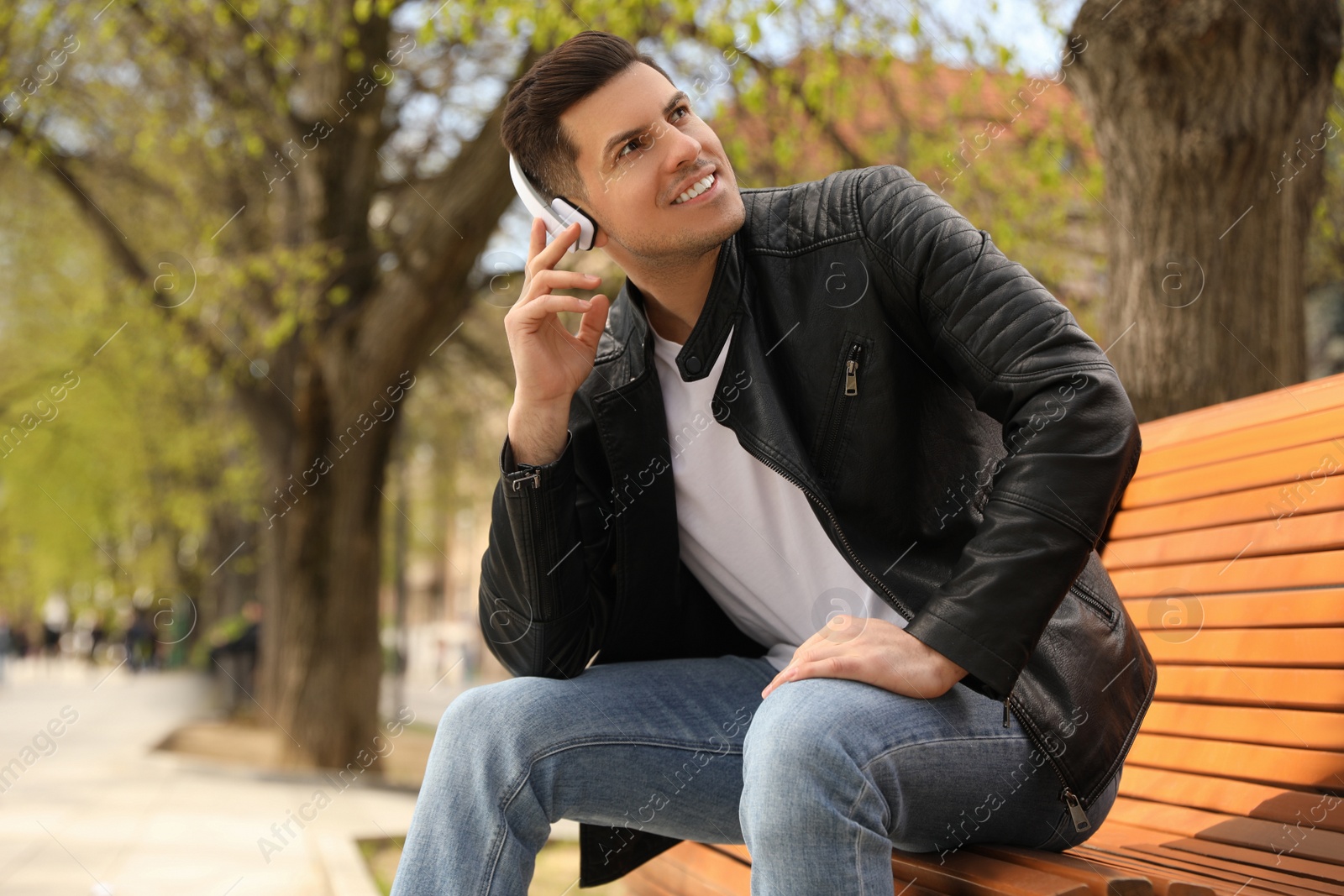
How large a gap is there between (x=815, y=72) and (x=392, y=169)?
523cm

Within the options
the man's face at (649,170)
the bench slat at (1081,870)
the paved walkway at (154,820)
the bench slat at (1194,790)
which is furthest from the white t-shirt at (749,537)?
the paved walkway at (154,820)

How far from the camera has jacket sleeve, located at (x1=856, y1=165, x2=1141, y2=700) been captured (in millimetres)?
1752

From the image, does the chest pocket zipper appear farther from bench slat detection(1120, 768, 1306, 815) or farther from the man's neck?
bench slat detection(1120, 768, 1306, 815)

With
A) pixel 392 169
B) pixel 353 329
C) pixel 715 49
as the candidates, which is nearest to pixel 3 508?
pixel 392 169

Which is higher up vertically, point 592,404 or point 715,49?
point 715,49

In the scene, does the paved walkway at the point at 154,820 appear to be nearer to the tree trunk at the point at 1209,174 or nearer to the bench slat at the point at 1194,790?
the bench slat at the point at 1194,790

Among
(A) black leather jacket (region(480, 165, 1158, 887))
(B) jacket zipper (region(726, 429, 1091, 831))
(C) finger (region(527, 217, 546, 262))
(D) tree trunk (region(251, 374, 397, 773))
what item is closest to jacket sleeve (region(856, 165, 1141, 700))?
(A) black leather jacket (region(480, 165, 1158, 887))

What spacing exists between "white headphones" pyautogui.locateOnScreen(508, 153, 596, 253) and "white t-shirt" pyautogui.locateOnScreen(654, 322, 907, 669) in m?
0.30

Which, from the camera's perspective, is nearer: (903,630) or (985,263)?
(903,630)

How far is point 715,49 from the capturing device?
766 cm

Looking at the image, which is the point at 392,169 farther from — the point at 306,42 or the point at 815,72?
the point at 815,72

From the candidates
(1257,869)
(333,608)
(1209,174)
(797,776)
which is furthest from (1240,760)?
(333,608)

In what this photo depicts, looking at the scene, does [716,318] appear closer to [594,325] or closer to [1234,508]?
[594,325]

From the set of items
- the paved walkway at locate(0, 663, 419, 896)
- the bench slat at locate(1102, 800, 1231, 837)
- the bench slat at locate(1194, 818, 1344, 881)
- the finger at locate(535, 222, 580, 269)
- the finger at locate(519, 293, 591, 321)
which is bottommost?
the paved walkway at locate(0, 663, 419, 896)
